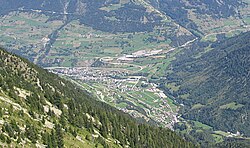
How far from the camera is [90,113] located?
16850 cm

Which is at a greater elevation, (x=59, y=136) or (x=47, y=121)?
(x=47, y=121)

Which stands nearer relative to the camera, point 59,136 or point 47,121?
point 59,136

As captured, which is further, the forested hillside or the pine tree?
the pine tree

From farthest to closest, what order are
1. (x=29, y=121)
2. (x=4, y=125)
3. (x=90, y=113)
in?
(x=90, y=113)
(x=29, y=121)
(x=4, y=125)

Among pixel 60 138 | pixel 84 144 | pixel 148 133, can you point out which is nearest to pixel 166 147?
pixel 148 133

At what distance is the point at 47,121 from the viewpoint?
124 metres

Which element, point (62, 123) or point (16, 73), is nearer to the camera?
point (62, 123)

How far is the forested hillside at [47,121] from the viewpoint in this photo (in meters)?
103

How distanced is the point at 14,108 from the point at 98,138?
38154 millimetres

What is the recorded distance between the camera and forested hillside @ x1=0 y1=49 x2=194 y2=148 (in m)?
103

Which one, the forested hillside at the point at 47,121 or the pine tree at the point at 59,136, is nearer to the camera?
the forested hillside at the point at 47,121

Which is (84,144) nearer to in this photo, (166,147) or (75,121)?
(75,121)

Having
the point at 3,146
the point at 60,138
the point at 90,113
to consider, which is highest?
the point at 3,146

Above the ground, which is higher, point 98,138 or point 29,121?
point 29,121
